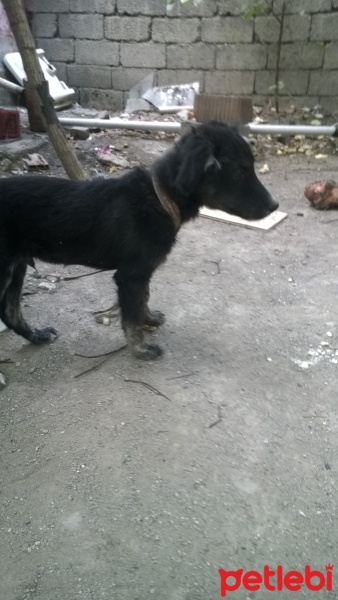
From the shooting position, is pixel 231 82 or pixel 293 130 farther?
pixel 231 82

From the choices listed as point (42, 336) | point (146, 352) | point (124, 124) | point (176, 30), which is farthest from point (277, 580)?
point (176, 30)

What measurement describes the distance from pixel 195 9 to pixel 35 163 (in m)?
4.39

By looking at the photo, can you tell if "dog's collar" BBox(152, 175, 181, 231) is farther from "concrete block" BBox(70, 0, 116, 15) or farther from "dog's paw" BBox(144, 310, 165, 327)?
"concrete block" BBox(70, 0, 116, 15)

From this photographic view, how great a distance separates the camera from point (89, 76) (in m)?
9.11

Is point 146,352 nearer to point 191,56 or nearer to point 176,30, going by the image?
point 191,56

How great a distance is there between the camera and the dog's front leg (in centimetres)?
304

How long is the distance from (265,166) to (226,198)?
380 centimetres

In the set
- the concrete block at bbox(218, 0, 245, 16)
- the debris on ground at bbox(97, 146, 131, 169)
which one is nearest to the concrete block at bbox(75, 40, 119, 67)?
the concrete block at bbox(218, 0, 245, 16)

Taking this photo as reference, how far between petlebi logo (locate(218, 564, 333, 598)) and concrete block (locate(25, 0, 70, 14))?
9.26 m

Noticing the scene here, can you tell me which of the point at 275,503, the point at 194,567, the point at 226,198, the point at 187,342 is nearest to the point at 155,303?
the point at 187,342

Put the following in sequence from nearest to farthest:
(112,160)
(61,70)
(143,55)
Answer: (112,160)
(143,55)
(61,70)

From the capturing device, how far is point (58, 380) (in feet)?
10.1

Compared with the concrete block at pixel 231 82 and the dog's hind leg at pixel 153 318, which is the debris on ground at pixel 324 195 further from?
the concrete block at pixel 231 82

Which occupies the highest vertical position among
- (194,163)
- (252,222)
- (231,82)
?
(194,163)
